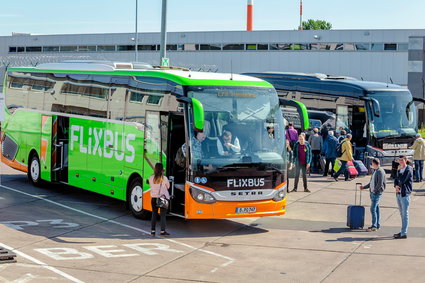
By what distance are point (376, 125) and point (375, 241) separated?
11909mm

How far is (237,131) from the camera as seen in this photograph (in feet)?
49.9

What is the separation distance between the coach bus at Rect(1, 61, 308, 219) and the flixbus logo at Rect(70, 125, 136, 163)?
24mm

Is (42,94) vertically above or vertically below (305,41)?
below

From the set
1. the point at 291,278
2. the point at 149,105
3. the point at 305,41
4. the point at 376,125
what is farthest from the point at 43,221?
the point at 305,41

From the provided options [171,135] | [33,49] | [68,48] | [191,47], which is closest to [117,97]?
[171,135]

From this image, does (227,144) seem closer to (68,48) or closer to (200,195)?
(200,195)

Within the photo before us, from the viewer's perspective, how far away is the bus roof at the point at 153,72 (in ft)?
51.2

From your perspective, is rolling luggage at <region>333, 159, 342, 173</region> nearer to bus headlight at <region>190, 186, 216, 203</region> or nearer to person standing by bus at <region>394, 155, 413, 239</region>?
person standing by bus at <region>394, 155, 413, 239</region>

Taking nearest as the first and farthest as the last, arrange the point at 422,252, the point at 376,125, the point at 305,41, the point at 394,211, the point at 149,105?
the point at 422,252 → the point at 149,105 → the point at 394,211 → the point at 376,125 → the point at 305,41

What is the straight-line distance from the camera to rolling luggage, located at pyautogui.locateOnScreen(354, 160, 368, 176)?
25656mm

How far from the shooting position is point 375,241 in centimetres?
1495

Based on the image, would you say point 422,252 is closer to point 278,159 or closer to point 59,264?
point 278,159

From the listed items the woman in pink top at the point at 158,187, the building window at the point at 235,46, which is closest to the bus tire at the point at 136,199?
the woman in pink top at the point at 158,187

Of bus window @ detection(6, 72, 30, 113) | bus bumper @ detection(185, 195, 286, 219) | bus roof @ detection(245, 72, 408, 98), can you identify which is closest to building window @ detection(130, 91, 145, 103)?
bus bumper @ detection(185, 195, 286, 219)
